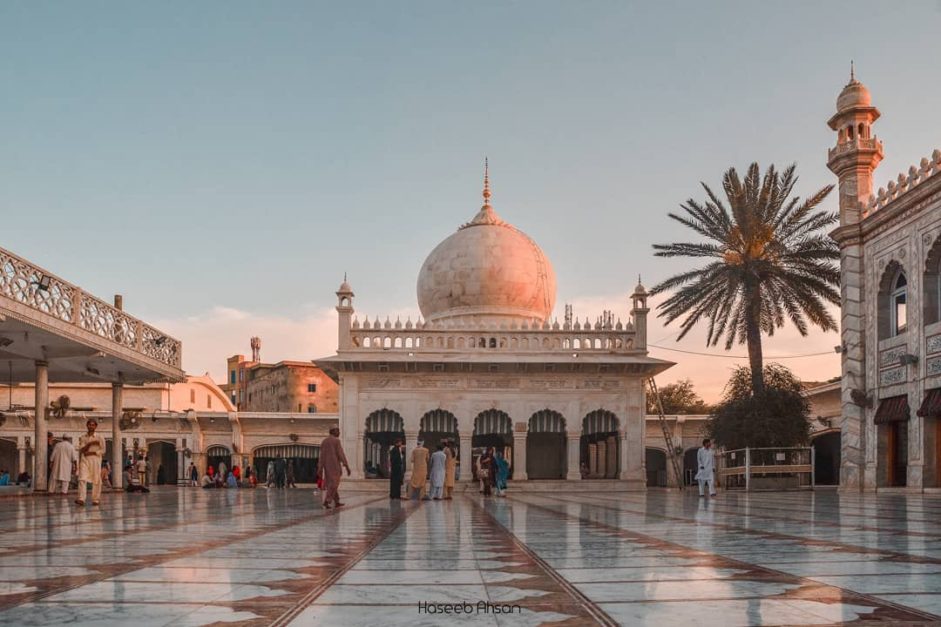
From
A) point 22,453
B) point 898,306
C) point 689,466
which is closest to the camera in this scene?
point 898,306

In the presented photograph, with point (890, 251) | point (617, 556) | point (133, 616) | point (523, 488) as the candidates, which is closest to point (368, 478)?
point (523, 488)

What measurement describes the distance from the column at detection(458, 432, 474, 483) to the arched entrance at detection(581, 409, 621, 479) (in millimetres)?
3902

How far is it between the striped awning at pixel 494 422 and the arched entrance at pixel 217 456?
15.8 meters

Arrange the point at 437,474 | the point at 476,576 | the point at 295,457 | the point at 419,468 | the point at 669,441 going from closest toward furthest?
the point at 476,576 → the point at 419,468 → the point at 437,474 → the point at 669,441 → the point at 295,457

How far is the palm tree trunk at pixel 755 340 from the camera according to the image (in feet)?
90.9

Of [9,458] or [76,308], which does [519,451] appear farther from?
[9,458]

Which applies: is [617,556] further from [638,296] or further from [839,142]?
[638,296]

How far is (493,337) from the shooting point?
3284 cm

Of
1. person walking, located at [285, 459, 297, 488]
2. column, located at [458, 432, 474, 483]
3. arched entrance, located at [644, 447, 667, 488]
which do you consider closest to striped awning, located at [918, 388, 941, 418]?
column, located at [458, 432, 474, 483]

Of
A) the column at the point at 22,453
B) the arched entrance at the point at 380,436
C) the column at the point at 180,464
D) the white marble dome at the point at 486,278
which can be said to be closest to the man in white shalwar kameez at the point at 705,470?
the arched entrance at the point at 380,436

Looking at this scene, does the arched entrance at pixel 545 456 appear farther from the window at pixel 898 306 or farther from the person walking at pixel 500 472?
the window at pixel 898 306

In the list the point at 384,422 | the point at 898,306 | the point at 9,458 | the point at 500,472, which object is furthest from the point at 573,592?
the point at 9,458

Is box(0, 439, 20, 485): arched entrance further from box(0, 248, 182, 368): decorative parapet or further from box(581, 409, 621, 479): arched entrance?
box(581, 409, 621, 479): arched entrance

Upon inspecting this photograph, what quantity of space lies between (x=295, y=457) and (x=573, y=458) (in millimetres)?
16601
